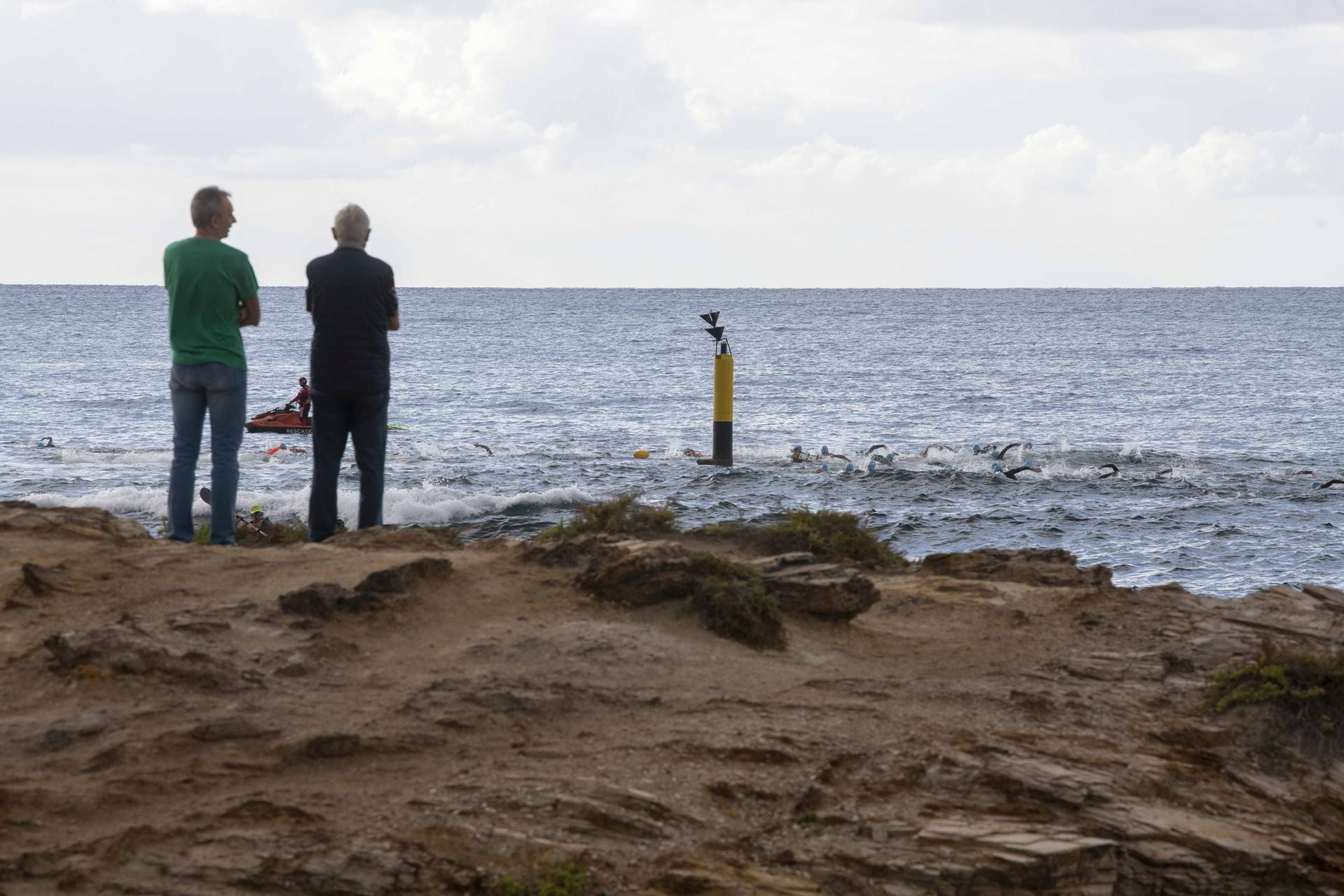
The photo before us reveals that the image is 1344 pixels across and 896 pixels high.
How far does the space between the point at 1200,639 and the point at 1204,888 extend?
88.3 inches

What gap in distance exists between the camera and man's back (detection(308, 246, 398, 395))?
7766 millimetres

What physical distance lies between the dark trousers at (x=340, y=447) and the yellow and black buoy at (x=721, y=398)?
1074cm

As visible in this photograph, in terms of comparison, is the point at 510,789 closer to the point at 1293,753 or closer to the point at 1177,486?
the point at 1293,753

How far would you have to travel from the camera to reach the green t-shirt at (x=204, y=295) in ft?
24.5

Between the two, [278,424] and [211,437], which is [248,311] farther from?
[278,424]

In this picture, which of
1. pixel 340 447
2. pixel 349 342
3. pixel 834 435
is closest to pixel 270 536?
pixel 340 447

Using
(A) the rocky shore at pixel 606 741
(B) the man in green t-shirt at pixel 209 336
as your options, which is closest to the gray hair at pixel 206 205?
(B) the man in green t-shirt at pixel 209 336

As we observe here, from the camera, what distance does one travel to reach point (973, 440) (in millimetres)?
30062

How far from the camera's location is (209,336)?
7527mm

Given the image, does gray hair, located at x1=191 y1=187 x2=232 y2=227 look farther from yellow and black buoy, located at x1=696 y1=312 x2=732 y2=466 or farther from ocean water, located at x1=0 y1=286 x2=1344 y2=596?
yellow and black buoy, located at x1=696 y1=312 x2=732 y2=466

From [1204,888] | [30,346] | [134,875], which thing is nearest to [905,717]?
[1204,888]

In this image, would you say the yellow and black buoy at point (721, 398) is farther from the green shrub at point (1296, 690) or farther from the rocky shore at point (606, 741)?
the green shrub at point (1296, 690)

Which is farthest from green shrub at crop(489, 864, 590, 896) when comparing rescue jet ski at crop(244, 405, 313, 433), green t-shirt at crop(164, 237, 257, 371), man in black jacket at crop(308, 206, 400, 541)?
rescue jet ski at crop(244, 405, 313, 433)

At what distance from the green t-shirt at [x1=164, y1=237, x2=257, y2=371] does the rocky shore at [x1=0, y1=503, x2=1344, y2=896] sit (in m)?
1.23
